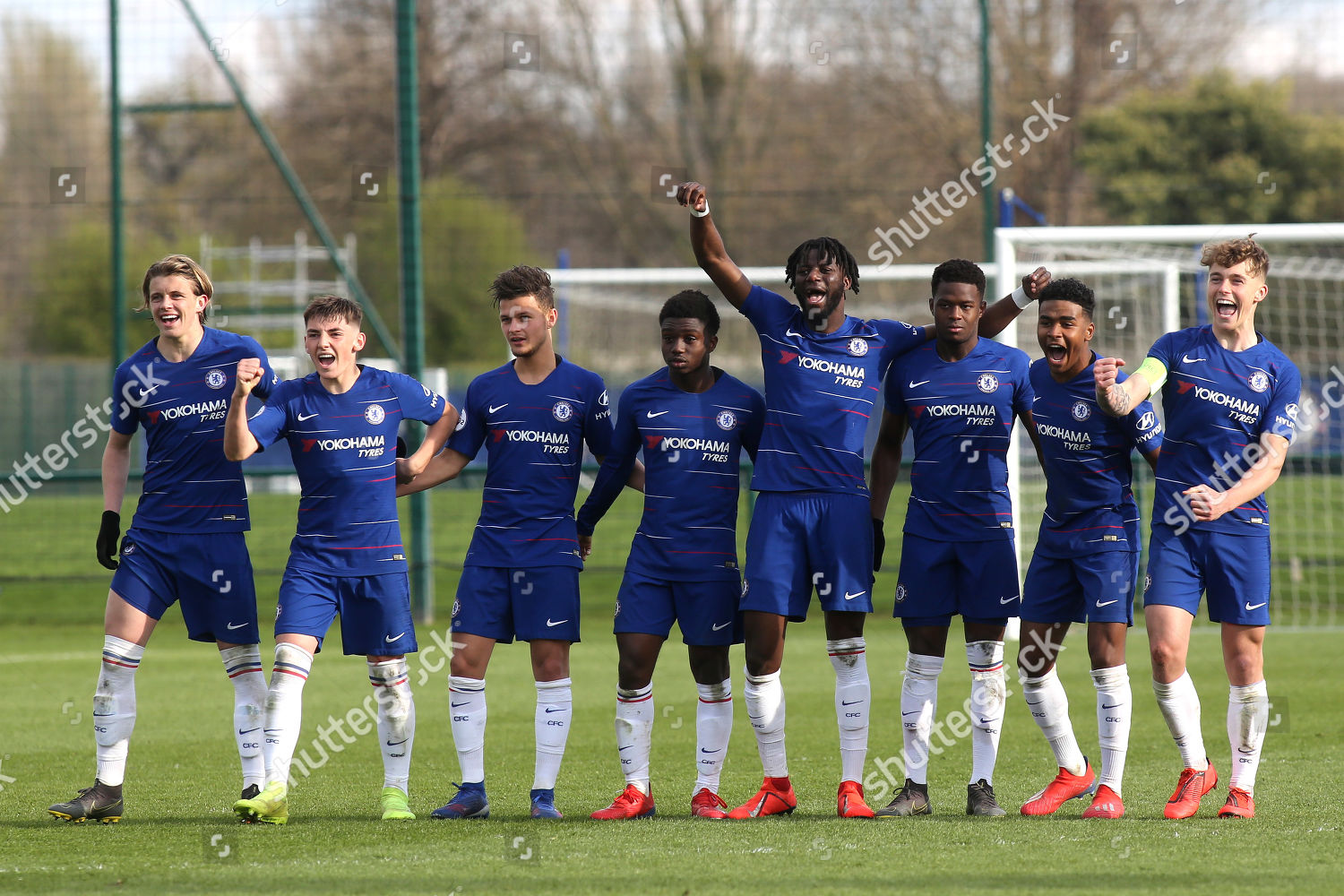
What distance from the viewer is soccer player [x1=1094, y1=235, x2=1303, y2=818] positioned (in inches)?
210

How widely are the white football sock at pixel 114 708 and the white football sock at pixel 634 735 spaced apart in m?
1.86

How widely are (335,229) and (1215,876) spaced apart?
27.1 m

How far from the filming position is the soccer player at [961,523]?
17.9 ft

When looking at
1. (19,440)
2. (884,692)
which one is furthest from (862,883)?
(19,440)

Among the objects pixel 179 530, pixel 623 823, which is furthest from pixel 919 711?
pixel 179 530

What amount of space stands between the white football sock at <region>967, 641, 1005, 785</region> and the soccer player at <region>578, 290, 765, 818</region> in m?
0.92

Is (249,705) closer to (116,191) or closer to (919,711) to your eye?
(919,711)

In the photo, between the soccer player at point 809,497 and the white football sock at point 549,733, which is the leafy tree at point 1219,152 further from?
the white football sock at point 549,733

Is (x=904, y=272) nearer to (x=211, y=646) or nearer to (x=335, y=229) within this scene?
(x=211, y=646)

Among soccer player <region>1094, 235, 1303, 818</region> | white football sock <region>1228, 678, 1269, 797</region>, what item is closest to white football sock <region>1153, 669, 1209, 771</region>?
soccer player <region>1094, 235, 1303, 818</region>

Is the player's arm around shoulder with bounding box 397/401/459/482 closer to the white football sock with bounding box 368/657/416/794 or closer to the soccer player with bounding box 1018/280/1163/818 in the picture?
the white football sock with bounding box 368/657/416/794

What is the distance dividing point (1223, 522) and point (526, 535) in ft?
8.46

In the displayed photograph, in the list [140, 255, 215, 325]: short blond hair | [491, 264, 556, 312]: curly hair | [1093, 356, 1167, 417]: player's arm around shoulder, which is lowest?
[1093, 356, 1167, 417]: player's arm around shoulder

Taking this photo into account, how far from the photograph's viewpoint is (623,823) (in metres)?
5.31
